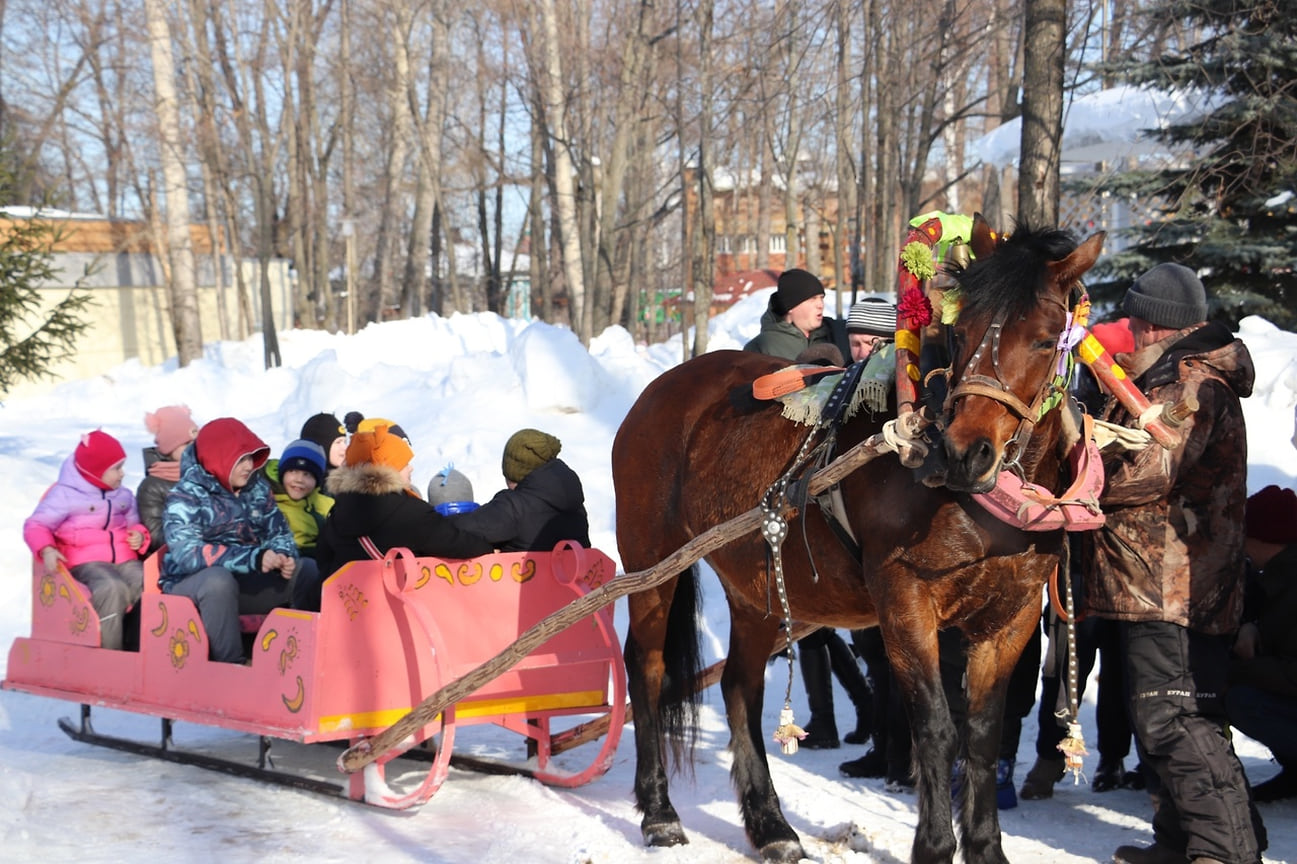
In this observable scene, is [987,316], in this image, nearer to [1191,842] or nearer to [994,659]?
[994,659]

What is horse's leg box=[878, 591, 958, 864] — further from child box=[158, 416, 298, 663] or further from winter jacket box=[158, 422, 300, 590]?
winter jacket box=[158, 422, 300, 590]

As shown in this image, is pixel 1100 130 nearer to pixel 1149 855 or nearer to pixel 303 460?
pixel 303 460

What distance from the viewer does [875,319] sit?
18.3 feet

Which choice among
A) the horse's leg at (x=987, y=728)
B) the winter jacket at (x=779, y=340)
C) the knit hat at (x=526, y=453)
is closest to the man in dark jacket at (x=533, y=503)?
the knit hat at (x=526, y=453)

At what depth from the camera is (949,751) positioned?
3963 mm

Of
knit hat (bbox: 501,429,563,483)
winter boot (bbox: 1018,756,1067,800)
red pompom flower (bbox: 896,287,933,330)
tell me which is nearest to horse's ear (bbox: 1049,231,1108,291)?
red pompom flower (bbox: 896,287,933,330)

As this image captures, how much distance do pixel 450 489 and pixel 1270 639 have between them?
377 cm

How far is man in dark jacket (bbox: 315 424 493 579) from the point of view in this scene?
546cm

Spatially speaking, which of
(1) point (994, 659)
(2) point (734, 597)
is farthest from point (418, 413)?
(1) point (994, 659)

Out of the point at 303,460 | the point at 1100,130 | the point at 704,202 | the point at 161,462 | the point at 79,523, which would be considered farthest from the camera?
the point at 1100,130

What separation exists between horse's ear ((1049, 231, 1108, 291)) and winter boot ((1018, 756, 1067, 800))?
2.51 m

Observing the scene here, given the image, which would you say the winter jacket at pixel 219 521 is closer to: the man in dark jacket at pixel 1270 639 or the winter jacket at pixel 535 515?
the winter jacket at pixel 535 515

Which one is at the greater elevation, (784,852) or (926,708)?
(926,708)

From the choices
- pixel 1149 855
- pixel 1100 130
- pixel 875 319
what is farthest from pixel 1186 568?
pixel 1100 130
